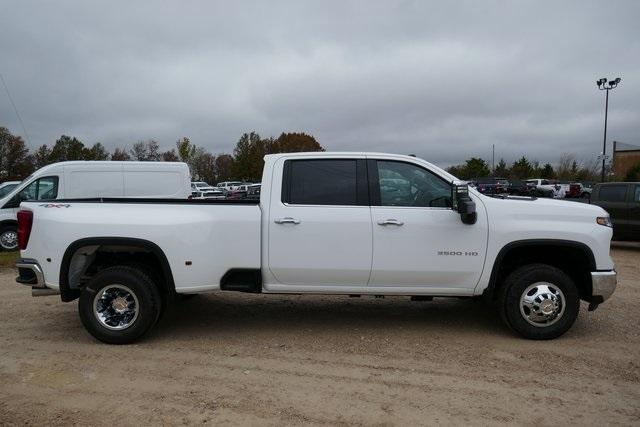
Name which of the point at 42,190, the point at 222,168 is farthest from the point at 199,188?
the point at 222,168

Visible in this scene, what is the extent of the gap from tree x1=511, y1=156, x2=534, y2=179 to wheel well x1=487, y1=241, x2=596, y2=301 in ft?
236

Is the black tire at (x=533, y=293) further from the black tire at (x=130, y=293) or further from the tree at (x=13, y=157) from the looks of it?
the tree at (x=13, y=157)

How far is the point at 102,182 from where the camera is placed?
1241cm

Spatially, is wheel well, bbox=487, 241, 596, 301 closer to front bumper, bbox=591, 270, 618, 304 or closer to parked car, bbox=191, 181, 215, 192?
front bumper, bbox=591, 270, 618, 304

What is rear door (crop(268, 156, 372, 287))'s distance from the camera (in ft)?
16.7

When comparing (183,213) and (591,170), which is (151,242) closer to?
(183,213)

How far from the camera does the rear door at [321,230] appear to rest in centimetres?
509

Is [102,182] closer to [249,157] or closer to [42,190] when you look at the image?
[42,190]

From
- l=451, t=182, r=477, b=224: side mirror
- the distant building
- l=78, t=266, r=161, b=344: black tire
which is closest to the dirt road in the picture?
l=78, t=266, r=161, b=344: black tire

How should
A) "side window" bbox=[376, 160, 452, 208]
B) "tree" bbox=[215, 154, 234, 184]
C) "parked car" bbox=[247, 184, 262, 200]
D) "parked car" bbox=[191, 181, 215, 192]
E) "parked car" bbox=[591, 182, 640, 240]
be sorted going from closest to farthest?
"side window" bbox=[376, 160, 452, 208] → "parked car" bbox=[247, 184, 262, 200] → "parked car" bbox=[591, 182, 640, 240] → "parked car" bbox=[191, 181, 215, 192] → "tree" bbox=[215, 154, 234, 184]

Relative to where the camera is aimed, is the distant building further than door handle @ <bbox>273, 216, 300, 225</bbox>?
Yes

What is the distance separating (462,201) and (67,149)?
189ft

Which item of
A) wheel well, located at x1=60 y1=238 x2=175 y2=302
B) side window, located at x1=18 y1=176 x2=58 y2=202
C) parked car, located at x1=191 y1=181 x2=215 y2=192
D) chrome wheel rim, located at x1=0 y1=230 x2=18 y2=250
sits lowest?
chrome wheel rim, located at x1=0 y1=230 x2=18 y2=250

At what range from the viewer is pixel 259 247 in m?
5.12
